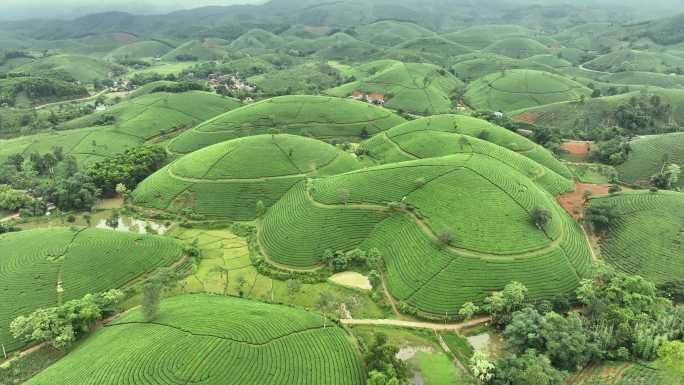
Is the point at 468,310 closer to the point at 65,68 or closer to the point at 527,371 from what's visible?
the point at 527,371

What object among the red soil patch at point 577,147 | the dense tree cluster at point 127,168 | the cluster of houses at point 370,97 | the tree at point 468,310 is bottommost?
the tree at point 468,310

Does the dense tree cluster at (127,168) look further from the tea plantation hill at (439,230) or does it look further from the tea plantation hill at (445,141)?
the tea plantation hill at (445,141)

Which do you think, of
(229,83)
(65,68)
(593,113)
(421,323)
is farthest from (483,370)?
(65,68)

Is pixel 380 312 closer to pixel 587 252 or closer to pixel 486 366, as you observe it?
pixel 486 366

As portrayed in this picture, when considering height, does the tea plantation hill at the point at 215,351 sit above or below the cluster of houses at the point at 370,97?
below

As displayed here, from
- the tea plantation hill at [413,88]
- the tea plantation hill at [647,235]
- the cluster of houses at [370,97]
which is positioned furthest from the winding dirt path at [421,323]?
the cluster of houses at [370,97]

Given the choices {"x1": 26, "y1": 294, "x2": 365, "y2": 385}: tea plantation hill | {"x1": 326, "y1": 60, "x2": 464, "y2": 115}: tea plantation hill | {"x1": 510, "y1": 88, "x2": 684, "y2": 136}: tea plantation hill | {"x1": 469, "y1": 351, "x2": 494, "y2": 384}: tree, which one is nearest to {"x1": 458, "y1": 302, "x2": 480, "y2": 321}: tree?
{"x1": 469, "y1": 351, "x2": 494, "y2": 384}: tree
